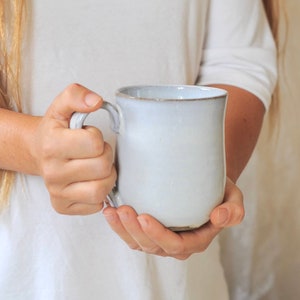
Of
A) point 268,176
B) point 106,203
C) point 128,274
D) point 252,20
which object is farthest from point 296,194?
point 106,203

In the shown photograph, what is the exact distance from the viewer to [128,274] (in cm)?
65

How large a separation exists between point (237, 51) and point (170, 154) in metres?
0.33

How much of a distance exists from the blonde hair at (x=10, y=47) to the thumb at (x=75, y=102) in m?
0.14

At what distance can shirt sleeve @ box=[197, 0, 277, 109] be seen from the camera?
28.6 inches

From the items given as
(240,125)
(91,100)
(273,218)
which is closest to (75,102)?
(91,100)

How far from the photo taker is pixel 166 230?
50 cm

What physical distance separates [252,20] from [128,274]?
0.38 meters

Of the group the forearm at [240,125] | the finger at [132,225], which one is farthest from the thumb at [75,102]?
the forearm at [240,125]

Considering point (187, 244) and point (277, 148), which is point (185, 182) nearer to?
point (187, 244)

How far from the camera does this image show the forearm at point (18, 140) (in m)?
0.50

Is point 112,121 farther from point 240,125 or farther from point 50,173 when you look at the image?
point 240,125

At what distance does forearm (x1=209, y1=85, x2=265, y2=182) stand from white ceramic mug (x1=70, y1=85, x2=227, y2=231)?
0.59 feet

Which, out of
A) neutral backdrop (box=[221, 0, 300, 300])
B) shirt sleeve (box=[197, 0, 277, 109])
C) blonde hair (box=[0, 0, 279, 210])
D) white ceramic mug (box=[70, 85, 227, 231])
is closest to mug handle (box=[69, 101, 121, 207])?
white ceramic mug (box=[70, 85, 227, 231])

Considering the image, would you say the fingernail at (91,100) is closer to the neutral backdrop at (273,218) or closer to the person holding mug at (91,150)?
the person holding mug at (91,150)
